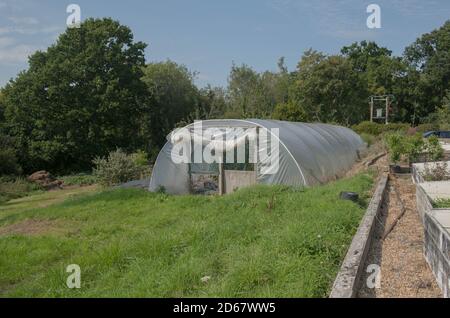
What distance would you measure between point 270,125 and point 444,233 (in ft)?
25.7

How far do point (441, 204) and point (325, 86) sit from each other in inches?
1359

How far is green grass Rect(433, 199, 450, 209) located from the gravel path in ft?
1.45

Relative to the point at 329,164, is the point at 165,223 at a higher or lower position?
lower

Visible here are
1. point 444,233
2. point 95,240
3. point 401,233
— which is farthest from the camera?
point 95,240

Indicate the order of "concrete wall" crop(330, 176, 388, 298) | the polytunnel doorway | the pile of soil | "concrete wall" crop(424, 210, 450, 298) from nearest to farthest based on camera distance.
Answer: "concrete wall" crop(330, 176, 388, 298) < "concrete wall" crop(424, 210, 450, 298) < the polytunnel doorway < the pile of soil

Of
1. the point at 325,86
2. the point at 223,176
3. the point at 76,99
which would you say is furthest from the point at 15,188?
the point at 325,86

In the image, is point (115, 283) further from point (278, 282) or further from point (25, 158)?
point (25, 158)

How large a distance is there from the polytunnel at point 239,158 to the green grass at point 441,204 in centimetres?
410

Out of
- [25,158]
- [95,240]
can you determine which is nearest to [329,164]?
[95,240]

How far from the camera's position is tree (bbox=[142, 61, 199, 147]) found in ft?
105

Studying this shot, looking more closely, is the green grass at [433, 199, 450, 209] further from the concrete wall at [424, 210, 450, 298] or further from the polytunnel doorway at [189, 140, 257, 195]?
the polytunnel doorway at [189, 140, 257, 195]

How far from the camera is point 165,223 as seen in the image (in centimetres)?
823

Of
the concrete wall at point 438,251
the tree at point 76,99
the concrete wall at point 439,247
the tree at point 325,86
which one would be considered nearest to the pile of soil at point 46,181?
the tree at point 76,99

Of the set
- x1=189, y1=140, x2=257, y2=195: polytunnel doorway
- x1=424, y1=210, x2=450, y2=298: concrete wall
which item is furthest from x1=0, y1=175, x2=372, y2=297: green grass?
x1=189, y1=140, x2=257, y2=195: polytunnel doorway
